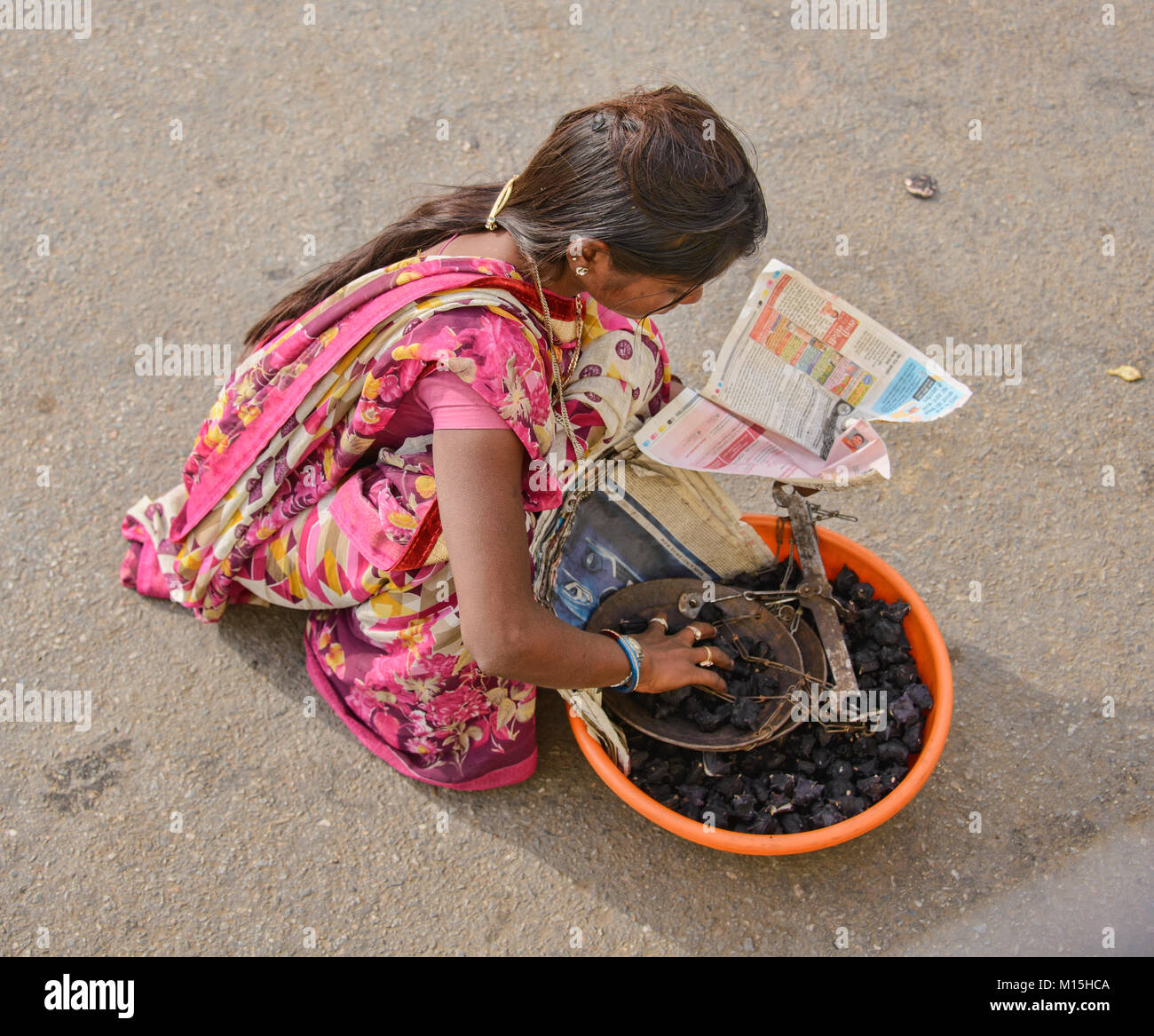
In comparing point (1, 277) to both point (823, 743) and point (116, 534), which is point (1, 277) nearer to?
point (116, 534)

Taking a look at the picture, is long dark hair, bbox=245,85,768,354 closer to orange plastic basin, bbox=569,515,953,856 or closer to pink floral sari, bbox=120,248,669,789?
Answer: pink floral sari, bbox=120,248,669,789

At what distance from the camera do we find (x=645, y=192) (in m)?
1.60

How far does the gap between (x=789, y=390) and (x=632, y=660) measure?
695 millimetres

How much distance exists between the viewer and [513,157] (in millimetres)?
3258

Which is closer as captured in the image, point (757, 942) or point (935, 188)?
point (757, 942)

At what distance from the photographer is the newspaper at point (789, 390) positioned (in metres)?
2.11

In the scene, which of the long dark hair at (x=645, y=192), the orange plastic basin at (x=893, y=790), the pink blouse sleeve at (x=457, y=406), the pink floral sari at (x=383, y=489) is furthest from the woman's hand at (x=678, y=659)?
the long dark hair at (x=645, y=192)

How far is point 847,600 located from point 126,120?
111 inches

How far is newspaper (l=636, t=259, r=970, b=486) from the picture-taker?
6.92 ft

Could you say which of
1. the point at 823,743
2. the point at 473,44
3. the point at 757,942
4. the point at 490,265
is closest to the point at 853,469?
the point at 823,743

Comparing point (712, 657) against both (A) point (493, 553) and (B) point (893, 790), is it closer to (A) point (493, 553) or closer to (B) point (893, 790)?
(B) point (893, 790)

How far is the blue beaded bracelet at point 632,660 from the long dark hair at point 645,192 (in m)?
0.70

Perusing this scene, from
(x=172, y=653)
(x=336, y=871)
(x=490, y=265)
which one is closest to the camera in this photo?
(x=490, y=265)

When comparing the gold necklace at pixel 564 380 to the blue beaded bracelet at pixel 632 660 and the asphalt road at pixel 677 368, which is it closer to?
the blue beaded bracelet at pixel 632 660
